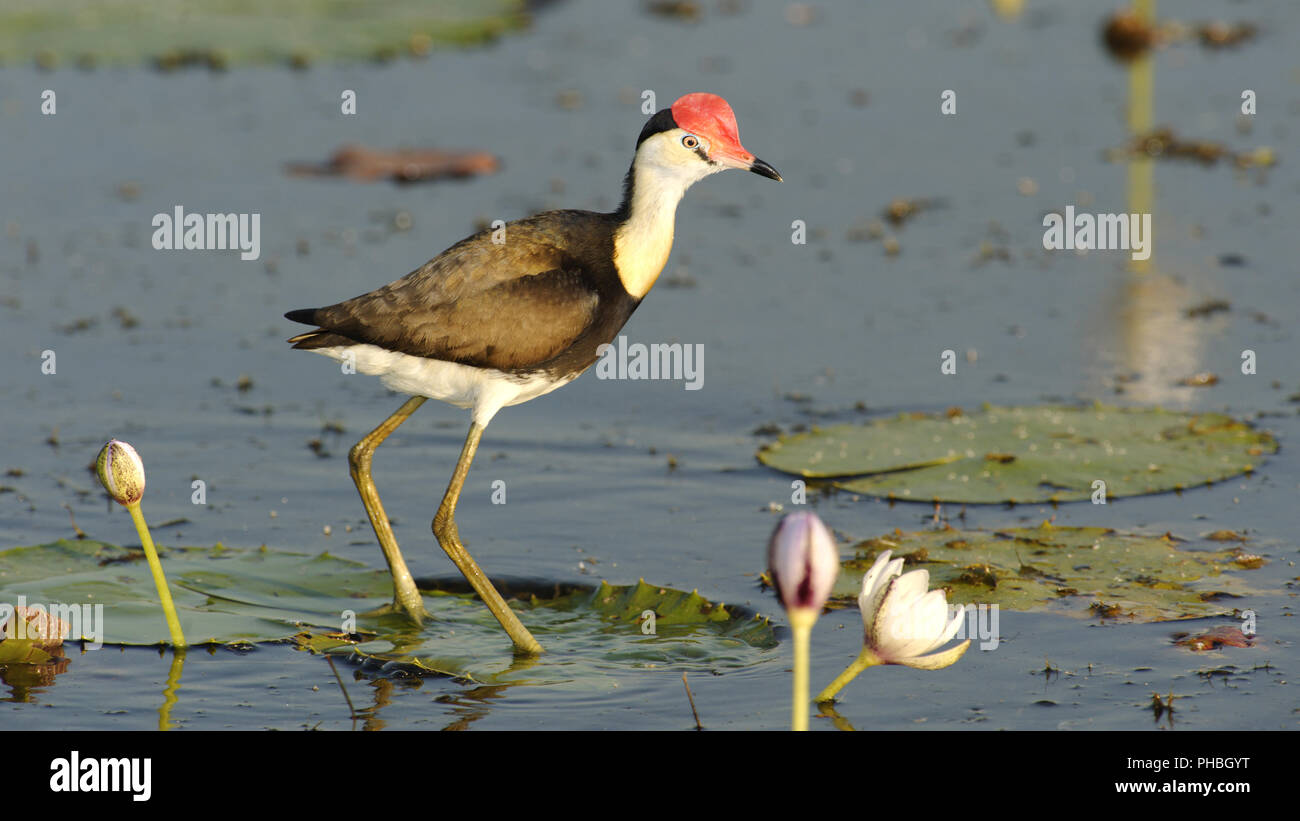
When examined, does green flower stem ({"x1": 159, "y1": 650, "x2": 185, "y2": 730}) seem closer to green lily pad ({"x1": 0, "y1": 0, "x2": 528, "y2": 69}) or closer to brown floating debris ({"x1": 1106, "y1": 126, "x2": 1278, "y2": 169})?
brown floating debris ({"x1": 1106, "y1": 126, "x2": 1278, "y2": 169})

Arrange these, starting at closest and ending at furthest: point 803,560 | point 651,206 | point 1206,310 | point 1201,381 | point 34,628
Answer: point 803,560, point 34,628, point 651,206, point 1201,381, point 1206,310

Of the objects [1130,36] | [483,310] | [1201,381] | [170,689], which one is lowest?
[170,689]

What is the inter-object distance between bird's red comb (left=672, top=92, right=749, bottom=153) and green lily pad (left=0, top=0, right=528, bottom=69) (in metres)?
9.95

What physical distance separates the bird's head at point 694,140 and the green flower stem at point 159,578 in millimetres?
2236

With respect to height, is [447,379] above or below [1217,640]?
above

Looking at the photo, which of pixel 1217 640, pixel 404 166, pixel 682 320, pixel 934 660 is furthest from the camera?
pixel 404 166

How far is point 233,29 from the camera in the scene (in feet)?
55.0

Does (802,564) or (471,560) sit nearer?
(802,564)

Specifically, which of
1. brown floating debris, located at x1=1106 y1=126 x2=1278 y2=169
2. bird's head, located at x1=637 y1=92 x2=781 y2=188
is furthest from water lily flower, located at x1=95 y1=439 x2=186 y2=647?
brown floating debris, located at x1=1106 y1=126 x2=1278 y2=169

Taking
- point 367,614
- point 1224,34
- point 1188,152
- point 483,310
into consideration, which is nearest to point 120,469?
point 367,614

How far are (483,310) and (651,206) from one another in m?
0.73

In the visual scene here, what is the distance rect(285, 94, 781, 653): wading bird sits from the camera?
6.41 metres

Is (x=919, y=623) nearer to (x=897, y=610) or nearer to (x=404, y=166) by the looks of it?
(x=897, y=610)

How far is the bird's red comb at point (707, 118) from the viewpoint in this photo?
6.38 meters
